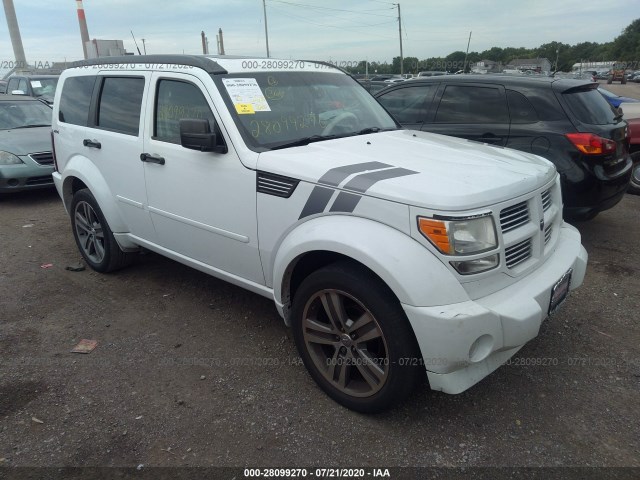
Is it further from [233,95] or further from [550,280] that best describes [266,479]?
[233,95]

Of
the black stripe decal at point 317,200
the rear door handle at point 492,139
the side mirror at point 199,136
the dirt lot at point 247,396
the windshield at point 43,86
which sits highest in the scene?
the windshield at point 43,86

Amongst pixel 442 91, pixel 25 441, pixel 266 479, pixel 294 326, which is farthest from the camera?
pixel 442 91

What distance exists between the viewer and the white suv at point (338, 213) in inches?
91.0

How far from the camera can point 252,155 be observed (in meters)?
2.97

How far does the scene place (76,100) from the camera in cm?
459

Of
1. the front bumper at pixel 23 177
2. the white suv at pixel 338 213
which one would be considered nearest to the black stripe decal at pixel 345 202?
the white suv at pixel 338 213

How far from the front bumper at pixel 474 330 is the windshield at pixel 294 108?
1491mm

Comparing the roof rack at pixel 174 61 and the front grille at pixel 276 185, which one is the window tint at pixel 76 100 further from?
the front grille at pixel 276 185

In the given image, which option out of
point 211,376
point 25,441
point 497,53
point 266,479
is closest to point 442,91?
point 211,376

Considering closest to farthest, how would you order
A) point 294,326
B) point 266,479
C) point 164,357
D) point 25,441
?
1. point 266,479
2. point 25,441
3. point 294,326
4. point 164,357

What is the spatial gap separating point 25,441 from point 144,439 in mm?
632

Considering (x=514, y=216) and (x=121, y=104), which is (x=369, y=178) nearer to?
(x=514, y=216)

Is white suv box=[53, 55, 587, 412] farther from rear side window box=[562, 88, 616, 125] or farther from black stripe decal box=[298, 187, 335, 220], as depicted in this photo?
rear side window box=[562, 88, 616, 125]

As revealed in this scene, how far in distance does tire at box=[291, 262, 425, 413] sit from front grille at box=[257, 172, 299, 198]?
0.50 meters
